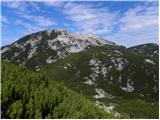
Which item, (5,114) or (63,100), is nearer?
(5,114)

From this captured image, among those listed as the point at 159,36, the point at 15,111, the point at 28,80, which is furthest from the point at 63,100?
the point at 159,36

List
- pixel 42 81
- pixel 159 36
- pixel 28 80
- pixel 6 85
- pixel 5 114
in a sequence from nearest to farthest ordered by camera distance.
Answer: pixel 159 36 → pixel 5 114 → pixel 6 85 → pixel 28 80 → pixel 42 81

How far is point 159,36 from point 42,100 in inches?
240

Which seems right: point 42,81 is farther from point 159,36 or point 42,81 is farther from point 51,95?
point 159,36

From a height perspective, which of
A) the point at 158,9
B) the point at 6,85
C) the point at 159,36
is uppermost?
the point at 158,9

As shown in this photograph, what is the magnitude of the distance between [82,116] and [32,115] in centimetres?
226

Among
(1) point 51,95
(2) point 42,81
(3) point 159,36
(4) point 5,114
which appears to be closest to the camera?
(3) point 159,36

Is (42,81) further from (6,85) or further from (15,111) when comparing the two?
(15,111)

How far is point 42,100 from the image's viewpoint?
14648mm

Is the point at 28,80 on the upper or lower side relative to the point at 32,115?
upper

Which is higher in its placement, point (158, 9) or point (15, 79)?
point (158, 9)

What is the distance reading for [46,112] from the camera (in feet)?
48.3

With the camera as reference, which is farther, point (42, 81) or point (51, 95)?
point (42, 81)

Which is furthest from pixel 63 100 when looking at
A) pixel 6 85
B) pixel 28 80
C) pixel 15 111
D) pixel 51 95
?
pixel 15 111
